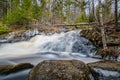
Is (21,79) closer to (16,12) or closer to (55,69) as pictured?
(55,69)

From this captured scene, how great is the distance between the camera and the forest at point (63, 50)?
5.36m

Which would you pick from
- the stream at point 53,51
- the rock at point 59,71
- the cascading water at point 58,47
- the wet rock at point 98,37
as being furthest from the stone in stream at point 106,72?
the cascading water at point 58,47

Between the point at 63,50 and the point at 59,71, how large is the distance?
7388 millimetres

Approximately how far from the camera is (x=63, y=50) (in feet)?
41.0

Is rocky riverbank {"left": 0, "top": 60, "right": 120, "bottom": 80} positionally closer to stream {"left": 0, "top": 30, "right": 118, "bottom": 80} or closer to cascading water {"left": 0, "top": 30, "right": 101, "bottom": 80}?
stream {"left": 0, "top": 30, "right": 118, "bottom": 80}

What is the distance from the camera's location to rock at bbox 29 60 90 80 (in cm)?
505

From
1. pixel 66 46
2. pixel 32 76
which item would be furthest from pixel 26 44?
pixel 32 76

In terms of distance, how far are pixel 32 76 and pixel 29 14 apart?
18.5 meters

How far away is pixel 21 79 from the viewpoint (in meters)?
6.65

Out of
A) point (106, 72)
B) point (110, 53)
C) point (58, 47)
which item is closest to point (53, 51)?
point (58, 47)

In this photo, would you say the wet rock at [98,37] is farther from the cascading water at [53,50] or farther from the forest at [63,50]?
the cascading water at [53,50]

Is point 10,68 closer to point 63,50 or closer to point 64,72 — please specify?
point 64,72

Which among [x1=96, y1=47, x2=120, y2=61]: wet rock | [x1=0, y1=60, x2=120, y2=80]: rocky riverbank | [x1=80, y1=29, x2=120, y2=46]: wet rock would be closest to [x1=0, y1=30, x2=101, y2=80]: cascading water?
[x1=80, y1=29, x2=120, y2=46]: wet rock

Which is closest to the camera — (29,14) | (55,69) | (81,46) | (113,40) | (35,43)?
(55,69)
